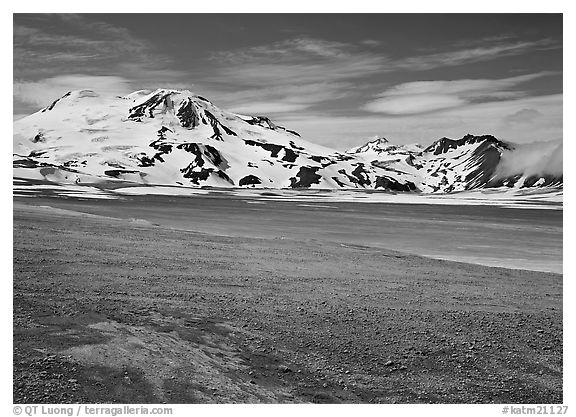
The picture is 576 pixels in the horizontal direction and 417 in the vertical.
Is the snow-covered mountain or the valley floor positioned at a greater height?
the valley floor

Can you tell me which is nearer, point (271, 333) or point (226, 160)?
point (271, 333)

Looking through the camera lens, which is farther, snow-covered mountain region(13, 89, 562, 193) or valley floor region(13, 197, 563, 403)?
snow-covered mountain region(13, 89, 562, 193)

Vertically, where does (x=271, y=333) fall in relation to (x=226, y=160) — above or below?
above

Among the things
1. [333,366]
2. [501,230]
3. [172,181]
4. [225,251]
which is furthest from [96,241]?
[172,181]

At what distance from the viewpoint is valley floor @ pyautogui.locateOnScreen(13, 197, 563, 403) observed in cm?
414

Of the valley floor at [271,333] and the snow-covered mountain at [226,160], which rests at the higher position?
the valley floor at [271,333]

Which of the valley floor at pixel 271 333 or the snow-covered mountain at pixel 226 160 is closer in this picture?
the valley floor at pixel 271 333

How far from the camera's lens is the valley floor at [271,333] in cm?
414

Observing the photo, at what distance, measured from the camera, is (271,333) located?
4672 mm

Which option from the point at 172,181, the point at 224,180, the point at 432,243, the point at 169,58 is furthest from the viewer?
the point at 224,180

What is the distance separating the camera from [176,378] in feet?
13.6
